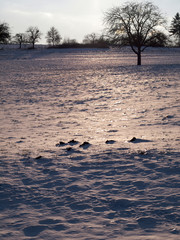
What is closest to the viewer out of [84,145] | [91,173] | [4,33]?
[91,173]

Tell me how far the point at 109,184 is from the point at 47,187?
0.94m

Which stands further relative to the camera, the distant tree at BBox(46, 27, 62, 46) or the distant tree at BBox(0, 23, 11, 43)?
the distant tree at BBox(46, 27, 62, 46)

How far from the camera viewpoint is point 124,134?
22.0ft

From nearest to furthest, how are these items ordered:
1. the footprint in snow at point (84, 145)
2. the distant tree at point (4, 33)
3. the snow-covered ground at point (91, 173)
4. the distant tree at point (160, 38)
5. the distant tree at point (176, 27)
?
the snow-covered ground at point (91, 173), the footprint in snow at point (84, 145), the distant tree at point (160, 38), the distant tree at point (4, 33), the distant tree at point (176, 27)

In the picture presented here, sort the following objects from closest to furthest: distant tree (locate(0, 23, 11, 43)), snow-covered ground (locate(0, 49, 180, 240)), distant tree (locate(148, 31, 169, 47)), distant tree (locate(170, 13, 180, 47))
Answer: snow-covered ground (locate(0, 49, 180, 240)) < distant tree (locate(148, 31, 169, 47)) < distant tree (locate(0, 23, 11, 43)) < distant tree (locate(170, 13, 180, 47))

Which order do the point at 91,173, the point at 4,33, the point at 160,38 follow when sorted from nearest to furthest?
A: the point at 91,173
the point at 160,38
the point at 4,33

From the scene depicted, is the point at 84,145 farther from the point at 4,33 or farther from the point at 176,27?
the point at 176,27

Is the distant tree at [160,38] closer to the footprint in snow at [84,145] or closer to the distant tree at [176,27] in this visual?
the footprint in snow at [84,145]

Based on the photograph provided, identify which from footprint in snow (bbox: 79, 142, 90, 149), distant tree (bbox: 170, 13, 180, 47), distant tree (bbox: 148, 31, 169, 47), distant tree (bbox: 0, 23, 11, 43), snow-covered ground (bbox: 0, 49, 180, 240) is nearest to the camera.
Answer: snow-covered ground (bbox: 0, 49, 180, 240)

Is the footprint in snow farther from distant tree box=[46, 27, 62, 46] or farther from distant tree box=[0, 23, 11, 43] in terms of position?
distant tree box=[46, 27, 62, 46]

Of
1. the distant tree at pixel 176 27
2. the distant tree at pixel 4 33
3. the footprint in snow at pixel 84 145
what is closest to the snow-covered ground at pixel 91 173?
the footprint in snow at pixel 84 145

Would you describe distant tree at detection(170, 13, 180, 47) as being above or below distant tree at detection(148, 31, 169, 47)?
above

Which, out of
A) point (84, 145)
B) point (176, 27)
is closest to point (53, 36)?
point (176, 27)

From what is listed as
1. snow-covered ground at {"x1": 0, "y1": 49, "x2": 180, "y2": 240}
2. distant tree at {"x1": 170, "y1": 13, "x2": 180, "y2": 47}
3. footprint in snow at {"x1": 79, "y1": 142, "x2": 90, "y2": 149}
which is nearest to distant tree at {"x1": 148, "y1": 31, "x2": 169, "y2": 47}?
snow-covered ground at {"x1": 0, "y1": 49, "x2": 180, "y2": 240}
